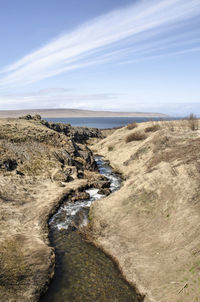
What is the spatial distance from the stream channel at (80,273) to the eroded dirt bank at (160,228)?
3.17 ft

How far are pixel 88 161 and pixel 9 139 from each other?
1686cm

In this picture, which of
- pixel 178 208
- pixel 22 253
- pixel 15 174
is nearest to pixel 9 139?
pixel 15 174

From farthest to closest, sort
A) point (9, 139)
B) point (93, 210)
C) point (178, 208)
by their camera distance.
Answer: point (9, 139) → point (93, 210) → point (178, 208)

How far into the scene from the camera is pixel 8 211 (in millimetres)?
24672

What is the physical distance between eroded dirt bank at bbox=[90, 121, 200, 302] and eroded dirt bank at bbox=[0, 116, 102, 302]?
19.1ft

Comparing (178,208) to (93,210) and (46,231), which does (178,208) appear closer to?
(93,210)

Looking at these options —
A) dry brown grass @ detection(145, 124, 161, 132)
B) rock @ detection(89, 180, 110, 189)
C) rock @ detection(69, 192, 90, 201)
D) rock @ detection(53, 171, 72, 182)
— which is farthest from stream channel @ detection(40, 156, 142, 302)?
dry brown grass @ detection(145, 124, 161, 132)

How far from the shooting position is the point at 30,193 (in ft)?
101

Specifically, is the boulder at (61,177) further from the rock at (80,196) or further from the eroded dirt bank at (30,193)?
the rock at (80,196)

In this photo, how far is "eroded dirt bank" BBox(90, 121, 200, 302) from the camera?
1494 cm

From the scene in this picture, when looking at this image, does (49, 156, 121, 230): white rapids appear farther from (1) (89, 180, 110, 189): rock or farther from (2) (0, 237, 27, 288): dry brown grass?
(2) (0, 237, 27, 288): dry brown grass

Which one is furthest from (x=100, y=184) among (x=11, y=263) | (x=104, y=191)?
(x=11, y=263)

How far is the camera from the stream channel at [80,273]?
14883 millimetres

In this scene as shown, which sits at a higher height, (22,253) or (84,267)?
(22,253)
